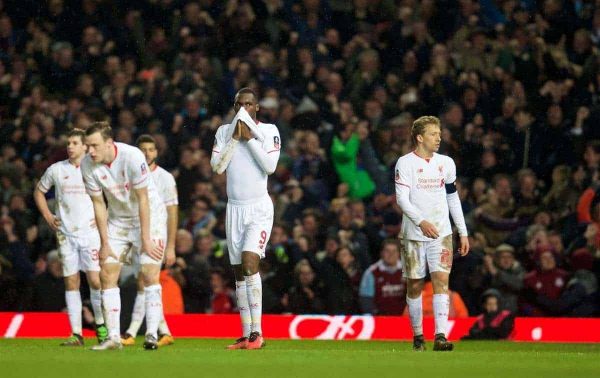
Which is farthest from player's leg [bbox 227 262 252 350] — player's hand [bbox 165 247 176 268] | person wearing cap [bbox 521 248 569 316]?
person wearing cap [bbox 521 248 569 316]

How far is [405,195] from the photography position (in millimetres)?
12750

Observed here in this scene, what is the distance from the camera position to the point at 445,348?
41.1ft

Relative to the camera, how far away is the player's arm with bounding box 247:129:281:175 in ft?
42.0

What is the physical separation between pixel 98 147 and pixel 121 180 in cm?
48

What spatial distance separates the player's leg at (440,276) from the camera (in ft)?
41.8

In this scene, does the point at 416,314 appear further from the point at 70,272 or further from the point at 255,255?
the point at 70,272

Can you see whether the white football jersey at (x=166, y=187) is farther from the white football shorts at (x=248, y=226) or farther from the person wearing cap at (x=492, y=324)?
the person wearing cap at (x=492, y=324)

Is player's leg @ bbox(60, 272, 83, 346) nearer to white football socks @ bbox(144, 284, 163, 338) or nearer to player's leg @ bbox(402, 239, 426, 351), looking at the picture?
white football socks @ bbox(144, 284, 163, 338)

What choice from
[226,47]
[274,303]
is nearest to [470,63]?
[226,47]

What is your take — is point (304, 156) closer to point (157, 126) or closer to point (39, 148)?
point (157, 126)

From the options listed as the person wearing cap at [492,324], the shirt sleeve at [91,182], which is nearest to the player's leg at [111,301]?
the shirt sleeve at [91,182]

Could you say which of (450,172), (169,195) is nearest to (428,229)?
(450,172)

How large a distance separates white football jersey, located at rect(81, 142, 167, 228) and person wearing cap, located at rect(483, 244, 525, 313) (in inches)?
278

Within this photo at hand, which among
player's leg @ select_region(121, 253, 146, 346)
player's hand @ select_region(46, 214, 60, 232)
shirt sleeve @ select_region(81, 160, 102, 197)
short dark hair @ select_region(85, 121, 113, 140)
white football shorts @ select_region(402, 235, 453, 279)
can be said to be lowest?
player's leg @ select_region(121, 253, 146, 346)
